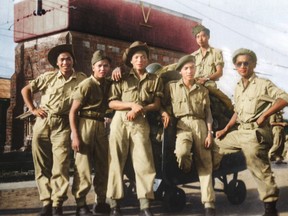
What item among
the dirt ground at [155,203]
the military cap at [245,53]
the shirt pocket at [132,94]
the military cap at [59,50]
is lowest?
the dirt ground at [155,203]

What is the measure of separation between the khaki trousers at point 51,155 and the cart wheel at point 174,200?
5.05 ft

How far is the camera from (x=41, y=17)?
15.3m

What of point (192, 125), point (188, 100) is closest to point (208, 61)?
point (188, 100)

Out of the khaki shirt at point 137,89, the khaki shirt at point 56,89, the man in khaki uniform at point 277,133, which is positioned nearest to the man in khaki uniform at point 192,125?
the khaki shirt at point 137,89

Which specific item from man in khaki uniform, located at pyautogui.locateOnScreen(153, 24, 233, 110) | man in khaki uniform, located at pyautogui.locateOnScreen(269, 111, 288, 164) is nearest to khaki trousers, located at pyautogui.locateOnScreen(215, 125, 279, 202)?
man in khaki uniform, located at pyautogui.locateOnScreen(153, 24, 233, 110)

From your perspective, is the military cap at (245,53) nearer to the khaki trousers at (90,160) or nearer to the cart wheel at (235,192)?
the khaki trousers at (90,160)

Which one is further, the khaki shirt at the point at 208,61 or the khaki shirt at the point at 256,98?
the khaki shirt at the point at 208,61

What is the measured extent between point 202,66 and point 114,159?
2.39 metres

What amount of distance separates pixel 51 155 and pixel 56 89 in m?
0.91

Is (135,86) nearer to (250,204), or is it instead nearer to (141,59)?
(141,59)

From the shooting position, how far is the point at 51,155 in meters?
4.82

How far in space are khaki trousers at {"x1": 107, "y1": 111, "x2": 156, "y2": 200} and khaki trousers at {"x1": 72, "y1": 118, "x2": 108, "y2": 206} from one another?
19cm

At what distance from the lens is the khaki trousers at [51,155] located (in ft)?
15.0

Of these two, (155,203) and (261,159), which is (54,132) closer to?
(155,203)
